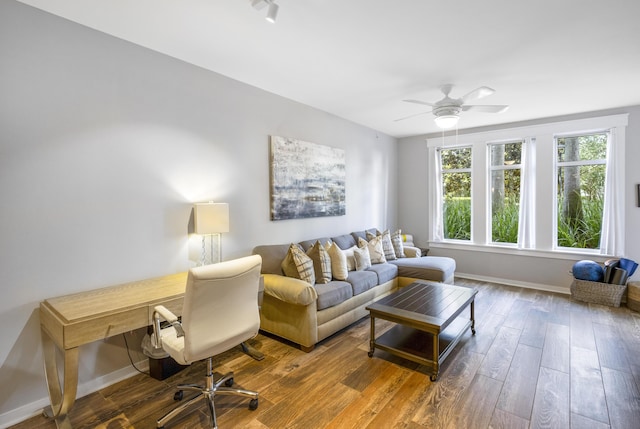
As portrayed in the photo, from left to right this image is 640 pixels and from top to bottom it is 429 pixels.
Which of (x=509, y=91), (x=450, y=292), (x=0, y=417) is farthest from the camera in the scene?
(x=509, y=91)

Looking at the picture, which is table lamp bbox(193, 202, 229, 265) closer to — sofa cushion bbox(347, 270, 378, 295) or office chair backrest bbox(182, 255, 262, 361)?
office chair backrest bbox(182, 255, 262, 361)

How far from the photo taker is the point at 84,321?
1777 mm

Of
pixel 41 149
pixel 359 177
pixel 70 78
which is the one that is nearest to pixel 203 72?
pixel 70 78

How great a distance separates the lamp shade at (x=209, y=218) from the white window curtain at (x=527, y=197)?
4.75 m

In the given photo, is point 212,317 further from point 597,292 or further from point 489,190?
point 489,190

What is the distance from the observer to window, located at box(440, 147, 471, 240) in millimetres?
5770

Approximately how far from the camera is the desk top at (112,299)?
73.5 inches

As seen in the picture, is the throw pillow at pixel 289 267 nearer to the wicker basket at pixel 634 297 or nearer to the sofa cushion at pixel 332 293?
the sofa cushion at pixel 332 293

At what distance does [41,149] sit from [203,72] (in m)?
1.52

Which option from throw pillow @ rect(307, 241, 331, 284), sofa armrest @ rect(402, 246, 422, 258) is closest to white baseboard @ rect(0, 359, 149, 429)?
throw pillow @ rect(307, 241, 331, 284)

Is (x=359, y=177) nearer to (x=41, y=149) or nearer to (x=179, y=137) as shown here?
(x=179, y=137)

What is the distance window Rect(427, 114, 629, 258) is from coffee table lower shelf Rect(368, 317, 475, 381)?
2.76 metres

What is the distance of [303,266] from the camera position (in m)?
3.25

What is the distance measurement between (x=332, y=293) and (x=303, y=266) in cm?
41
